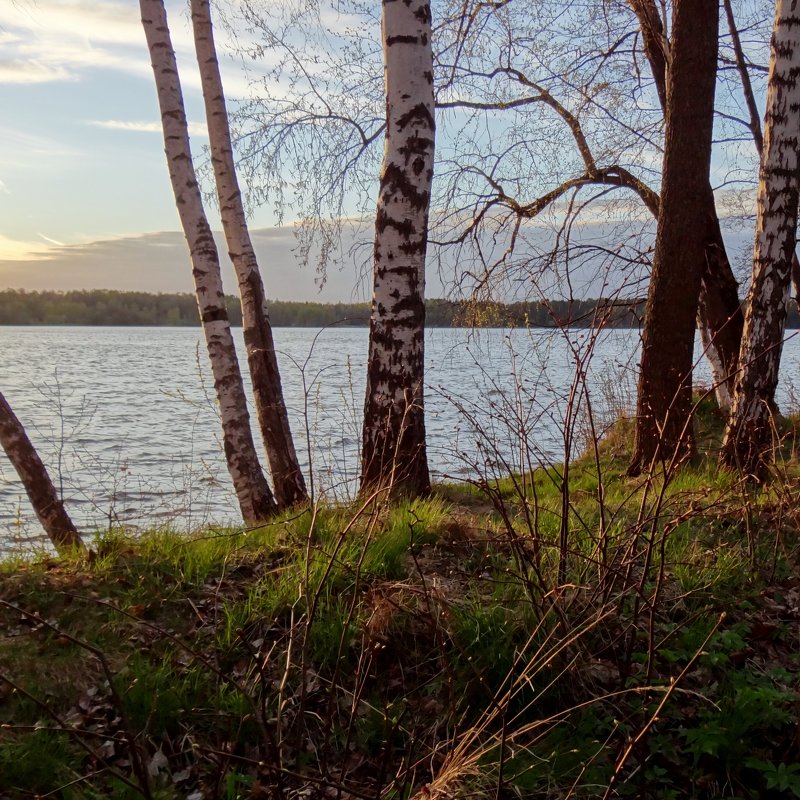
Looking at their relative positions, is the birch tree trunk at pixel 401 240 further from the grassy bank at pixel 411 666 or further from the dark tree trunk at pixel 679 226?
the dark tree trunk at pixel 679 226

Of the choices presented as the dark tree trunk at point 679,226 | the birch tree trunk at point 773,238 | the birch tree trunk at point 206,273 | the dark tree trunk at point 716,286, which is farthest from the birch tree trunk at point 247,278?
the dark tree trunk at point 716,286

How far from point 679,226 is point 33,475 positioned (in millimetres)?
6454

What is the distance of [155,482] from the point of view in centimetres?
1138

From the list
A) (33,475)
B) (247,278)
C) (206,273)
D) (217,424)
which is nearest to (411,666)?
(33,475)

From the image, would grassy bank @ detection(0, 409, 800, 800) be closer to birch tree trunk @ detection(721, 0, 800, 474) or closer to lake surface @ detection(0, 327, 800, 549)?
lake surface @ detection(0, 327, 800, 549)

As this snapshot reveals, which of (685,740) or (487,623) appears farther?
(487,623)

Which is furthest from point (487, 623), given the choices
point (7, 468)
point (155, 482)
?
point (7, 468)

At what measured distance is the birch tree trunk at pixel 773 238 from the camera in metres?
6.69

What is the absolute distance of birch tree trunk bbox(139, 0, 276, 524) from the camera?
6.72 metres

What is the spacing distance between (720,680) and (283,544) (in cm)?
243

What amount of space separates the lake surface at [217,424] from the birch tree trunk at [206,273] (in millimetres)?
272

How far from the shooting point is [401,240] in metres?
5.86

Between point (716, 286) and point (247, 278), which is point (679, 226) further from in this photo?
point (247, 278)

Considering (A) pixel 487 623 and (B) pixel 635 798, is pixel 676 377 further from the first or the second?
(B) pixel 635 798
